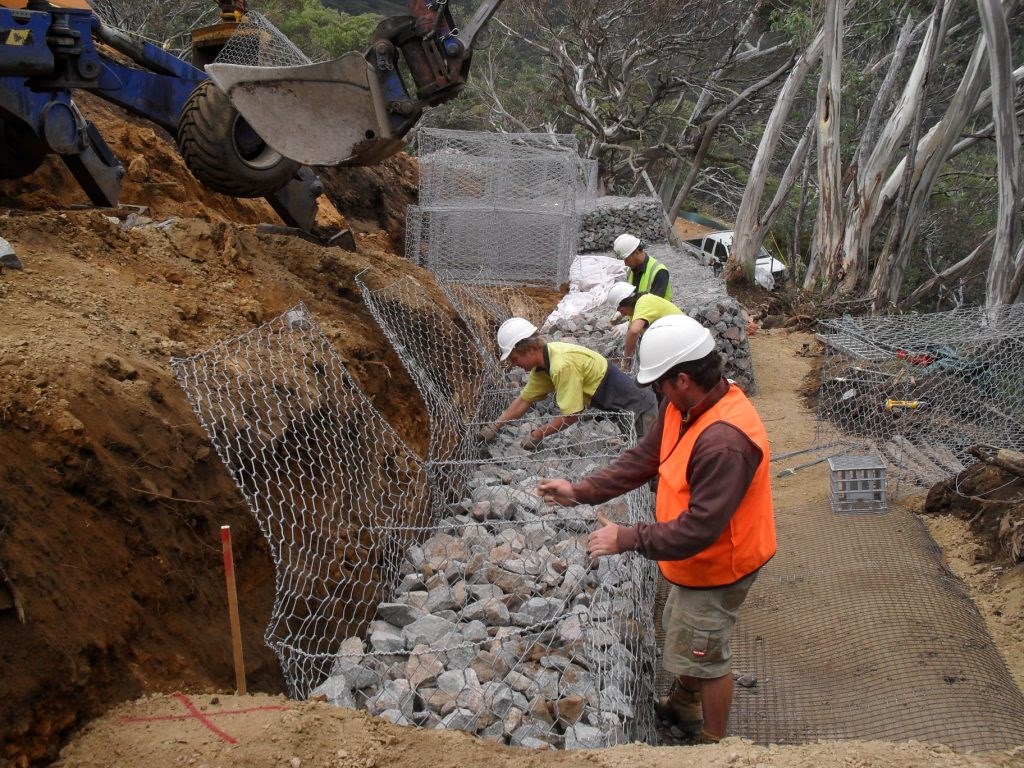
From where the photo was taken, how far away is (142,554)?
9.66 feet

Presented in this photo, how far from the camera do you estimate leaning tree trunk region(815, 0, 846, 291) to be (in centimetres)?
Result: 1165

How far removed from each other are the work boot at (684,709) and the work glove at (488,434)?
255 cm

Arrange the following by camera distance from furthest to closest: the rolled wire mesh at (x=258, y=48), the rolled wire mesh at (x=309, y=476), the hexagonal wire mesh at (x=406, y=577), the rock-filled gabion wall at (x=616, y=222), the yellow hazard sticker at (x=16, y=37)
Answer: the rock-filled gabion wall at (x=616, y=222)
the rolled wire mesh at (x=258, y=48)
the yellow hazard sticker at (x=16, y=37)
the rolled wire mesh at (x=309, y=476)
the hexagonal wire mesh at (x=406, y=577)

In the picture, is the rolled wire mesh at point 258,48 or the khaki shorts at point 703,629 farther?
the rolled wire mesh at point 258,48

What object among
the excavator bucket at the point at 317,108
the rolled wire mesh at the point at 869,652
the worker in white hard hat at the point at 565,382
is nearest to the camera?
the rolled wire mesh at the point at 869,652

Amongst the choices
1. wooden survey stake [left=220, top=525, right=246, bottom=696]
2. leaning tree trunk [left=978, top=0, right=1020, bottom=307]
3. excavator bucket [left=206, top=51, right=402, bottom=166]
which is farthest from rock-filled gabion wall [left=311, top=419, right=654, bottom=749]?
leaning tree trunk [left=978, top=0, right=1020, bottom=307]

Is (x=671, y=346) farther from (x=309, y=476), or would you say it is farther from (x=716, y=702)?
(x=309, y=476)

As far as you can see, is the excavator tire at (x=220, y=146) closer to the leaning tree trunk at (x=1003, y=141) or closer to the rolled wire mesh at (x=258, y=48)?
the rolled wire mesh at (x=258, y=48)

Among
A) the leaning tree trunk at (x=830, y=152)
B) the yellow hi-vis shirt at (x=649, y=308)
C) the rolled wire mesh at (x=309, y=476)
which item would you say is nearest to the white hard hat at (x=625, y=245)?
the yellow hi-vis shirt at (x=649, y=308)

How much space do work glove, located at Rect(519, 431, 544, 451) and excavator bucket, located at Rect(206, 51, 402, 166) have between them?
1966 mm

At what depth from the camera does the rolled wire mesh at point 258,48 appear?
6.30 meters

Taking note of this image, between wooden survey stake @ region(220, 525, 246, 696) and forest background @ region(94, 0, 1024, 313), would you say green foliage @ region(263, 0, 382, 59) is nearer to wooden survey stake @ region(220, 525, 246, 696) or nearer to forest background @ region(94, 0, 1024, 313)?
forest background @ region(94, 0, 1024, 313)

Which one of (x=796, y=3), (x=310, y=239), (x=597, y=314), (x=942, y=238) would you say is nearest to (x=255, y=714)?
(x=310, y=239)

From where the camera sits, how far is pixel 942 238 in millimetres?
19234
